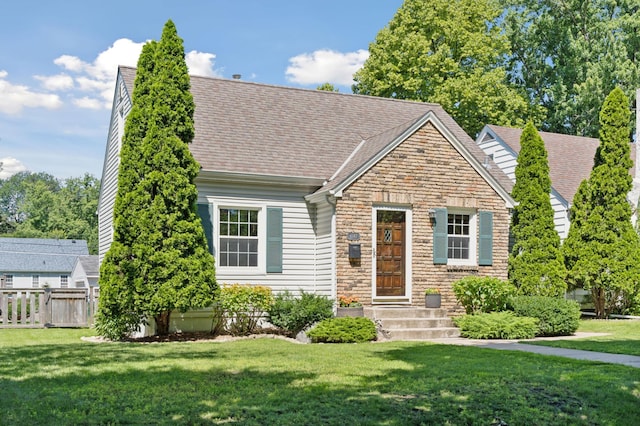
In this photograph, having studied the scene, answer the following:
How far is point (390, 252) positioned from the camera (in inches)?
627

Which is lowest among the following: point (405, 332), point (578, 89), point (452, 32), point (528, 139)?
point (405, 332)

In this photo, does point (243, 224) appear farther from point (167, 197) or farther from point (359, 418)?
point (359, 418)

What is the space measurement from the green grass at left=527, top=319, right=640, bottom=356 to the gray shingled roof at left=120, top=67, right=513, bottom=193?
184 inches

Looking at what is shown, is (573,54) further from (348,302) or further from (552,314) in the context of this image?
(348,302)

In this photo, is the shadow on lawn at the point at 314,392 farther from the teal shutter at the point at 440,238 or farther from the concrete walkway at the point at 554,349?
the teal shutter at the point at 440,238

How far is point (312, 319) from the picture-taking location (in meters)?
13.9

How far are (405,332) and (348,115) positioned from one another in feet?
23.7

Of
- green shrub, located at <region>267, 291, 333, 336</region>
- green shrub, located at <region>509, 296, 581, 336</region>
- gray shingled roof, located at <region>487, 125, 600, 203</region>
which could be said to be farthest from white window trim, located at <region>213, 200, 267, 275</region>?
gray shingled roof, located at <region>487, 125, 600, 203</region>

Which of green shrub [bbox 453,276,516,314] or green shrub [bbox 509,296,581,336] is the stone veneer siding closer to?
green shrub [bbox 453,276,516,314]

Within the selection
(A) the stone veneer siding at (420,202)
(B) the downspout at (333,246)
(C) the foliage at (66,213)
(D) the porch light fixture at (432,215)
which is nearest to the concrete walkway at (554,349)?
(A) the stone veneer siding at (420,202)

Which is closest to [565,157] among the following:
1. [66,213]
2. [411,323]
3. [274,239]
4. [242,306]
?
[411,323]

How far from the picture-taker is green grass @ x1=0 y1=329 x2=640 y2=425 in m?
6.20

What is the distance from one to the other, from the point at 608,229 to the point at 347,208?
26.5ft

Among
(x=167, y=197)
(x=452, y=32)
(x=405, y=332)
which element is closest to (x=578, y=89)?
(x=452, y=32)
